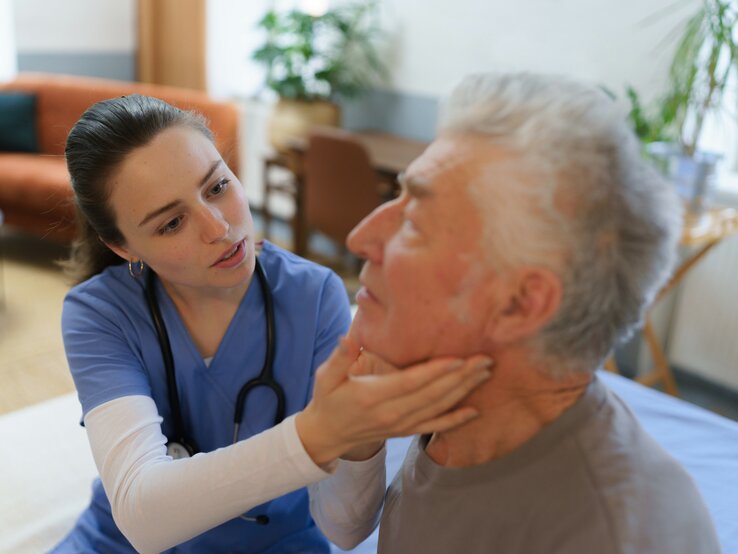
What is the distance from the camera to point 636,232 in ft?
2.67

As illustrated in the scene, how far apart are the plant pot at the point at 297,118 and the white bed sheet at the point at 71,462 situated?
2937 millimetres

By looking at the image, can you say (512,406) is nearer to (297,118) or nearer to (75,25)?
(297,118)

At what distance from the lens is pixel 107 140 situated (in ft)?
3.86

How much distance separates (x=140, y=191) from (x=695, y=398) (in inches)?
106

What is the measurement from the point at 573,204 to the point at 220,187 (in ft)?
2.25

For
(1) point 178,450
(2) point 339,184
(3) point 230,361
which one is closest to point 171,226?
(3) point 230,361

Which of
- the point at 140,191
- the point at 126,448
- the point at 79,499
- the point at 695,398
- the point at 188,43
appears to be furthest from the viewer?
the point at 188,43

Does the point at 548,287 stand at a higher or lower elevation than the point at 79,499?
higher

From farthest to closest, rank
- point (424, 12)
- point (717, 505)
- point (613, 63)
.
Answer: point (424, 12) → point (613, 63) → point (717, 505)

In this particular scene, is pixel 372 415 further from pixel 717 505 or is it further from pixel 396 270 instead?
pixel 717 505

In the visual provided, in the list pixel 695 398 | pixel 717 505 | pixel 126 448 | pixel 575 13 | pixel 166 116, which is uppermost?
pixel 575 13

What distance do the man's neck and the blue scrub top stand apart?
454 mm

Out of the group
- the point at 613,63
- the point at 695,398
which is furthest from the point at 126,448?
the point at 613,63

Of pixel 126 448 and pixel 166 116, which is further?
pixel 166 116
